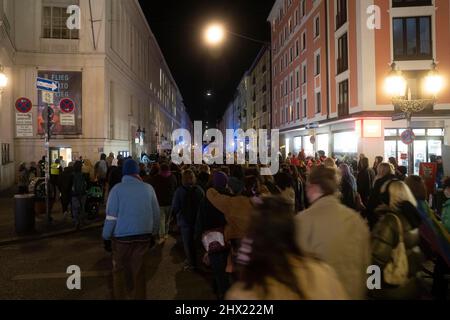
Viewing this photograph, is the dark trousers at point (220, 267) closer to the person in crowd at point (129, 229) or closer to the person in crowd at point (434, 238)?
the person in crowd at point (129, 229)

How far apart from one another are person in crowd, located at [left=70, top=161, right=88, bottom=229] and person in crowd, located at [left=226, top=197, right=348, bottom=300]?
9.63 meters

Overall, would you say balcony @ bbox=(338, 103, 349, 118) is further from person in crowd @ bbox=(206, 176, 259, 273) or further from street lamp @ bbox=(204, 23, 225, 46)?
person in crowd @ bbox=(206, 176, 259, 273)

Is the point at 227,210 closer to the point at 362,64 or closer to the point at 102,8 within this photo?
the point at 362,64

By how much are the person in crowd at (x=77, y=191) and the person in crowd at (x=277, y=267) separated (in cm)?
963

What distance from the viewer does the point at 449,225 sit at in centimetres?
545

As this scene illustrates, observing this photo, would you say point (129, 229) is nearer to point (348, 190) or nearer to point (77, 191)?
point (348, 190)

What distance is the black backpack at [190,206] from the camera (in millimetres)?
7066

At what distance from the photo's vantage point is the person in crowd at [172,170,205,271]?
7090 mm

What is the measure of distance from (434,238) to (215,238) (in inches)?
108

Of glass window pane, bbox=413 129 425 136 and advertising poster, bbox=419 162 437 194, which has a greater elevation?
glass window pane, bbox=413 129 425 136

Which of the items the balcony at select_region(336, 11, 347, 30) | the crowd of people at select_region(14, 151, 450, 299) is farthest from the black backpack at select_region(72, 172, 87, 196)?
the balcony at select_region(336, 11, 347, 30)

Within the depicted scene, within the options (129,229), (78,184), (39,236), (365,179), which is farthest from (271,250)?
(78,184)

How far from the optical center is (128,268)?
5008 mm
